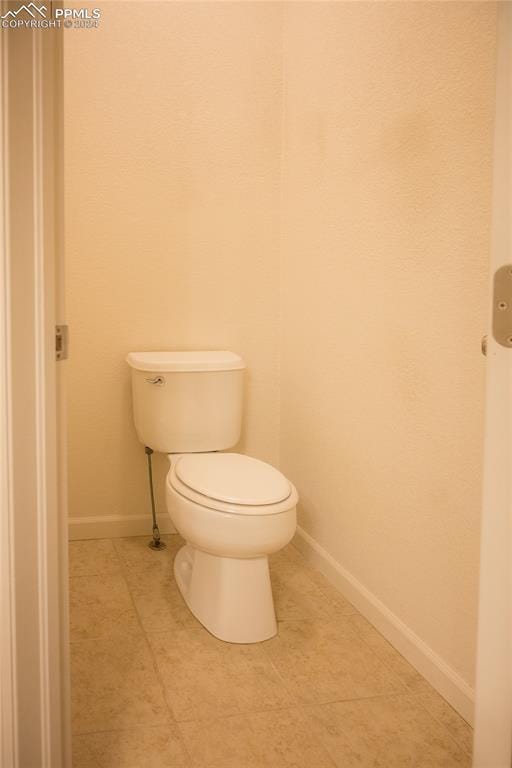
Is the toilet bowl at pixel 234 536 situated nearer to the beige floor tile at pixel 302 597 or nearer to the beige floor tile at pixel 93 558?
the beige floor tile at pixel 302 597

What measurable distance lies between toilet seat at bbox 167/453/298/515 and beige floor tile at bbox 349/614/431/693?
45cm

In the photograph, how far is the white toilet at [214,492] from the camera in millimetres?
2102

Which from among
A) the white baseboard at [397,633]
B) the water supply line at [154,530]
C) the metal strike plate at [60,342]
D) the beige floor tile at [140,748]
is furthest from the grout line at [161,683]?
the metal strike plate at [60,342]

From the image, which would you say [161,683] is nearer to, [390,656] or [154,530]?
[390,656]

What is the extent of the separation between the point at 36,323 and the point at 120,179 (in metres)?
1.80

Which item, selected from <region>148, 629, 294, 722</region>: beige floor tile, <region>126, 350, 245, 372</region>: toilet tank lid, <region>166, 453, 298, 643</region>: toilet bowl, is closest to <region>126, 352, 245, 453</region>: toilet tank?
<region>126, 350, 245, 372</region>: toilet tank lid

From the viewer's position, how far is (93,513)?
9.66 feet

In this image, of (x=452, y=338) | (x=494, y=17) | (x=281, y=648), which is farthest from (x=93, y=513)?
(x=494, y=17)

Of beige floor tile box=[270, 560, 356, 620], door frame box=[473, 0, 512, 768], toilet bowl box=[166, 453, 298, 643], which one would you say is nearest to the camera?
door frame box=[473, 0, 512, 768]

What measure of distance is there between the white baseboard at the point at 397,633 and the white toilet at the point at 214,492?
0.30 meters

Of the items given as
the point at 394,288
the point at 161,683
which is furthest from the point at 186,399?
the point at 161,683

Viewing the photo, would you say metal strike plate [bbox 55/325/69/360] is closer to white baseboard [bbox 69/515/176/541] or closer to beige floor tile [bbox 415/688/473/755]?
beige floor tile [bbox 415/688/473/755]

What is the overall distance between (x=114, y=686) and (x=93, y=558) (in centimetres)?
88

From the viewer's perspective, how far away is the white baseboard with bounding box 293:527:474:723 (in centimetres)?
182
